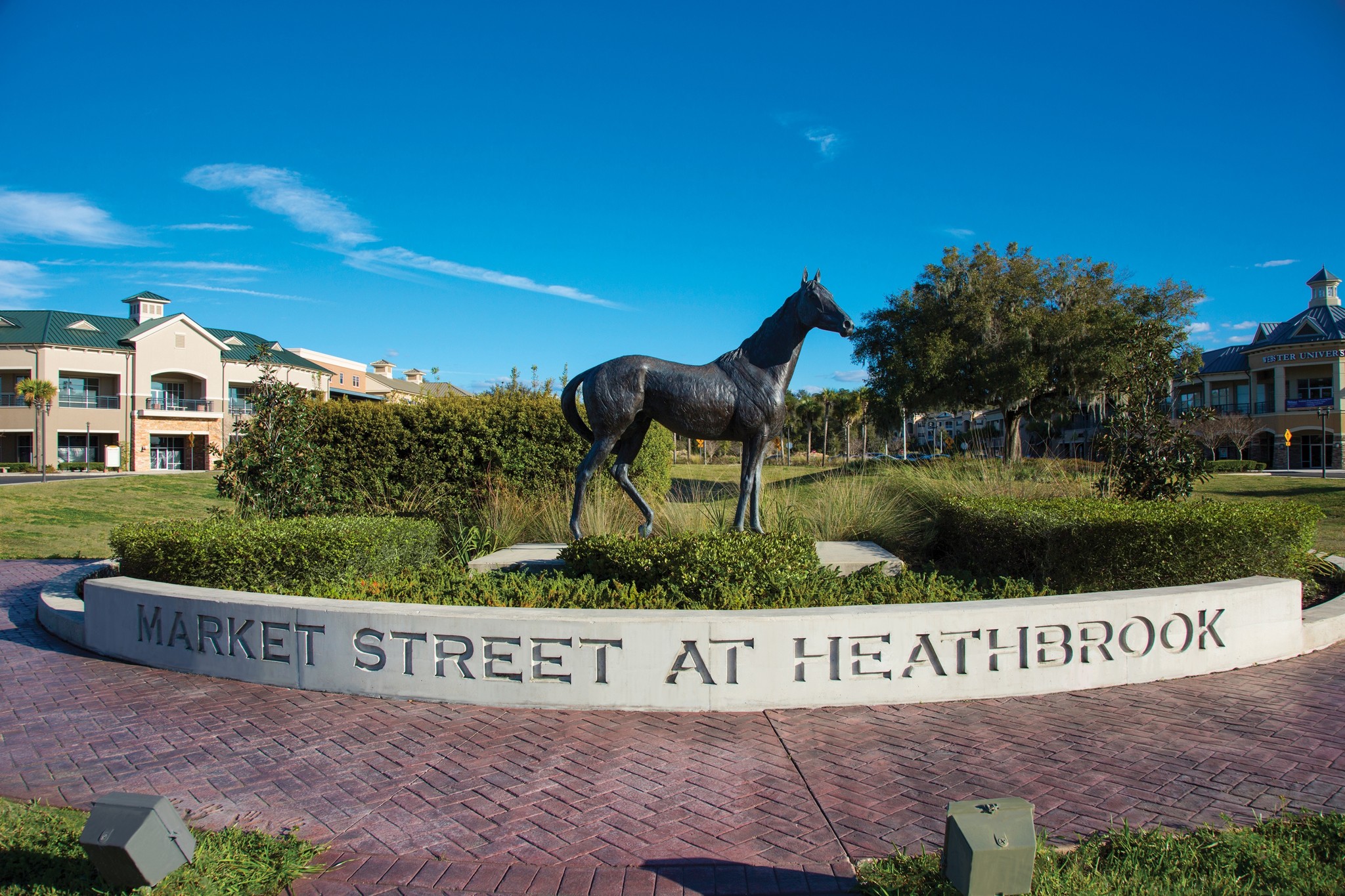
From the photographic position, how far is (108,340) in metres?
49.8

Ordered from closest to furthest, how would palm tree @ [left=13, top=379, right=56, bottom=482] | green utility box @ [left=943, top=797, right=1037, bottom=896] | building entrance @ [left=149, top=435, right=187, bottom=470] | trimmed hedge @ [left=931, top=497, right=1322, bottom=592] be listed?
green utility box @ [left=943, top=797, right=1037, bottom=896], trimmed hedge @ [left=931, top=497, right=1322, bottom=592], palm tree @ [left=13, top=379, right=56, bottom=482], building entrance @ [left=149, top=435, right=187, bottom=470]

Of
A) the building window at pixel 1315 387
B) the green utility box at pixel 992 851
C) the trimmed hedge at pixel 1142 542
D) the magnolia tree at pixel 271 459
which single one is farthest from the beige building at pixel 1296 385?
the green utility box at pixel 992 851

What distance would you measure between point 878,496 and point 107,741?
351 inches

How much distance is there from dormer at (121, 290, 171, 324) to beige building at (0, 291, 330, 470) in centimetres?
14

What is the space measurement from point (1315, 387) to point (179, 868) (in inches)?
2654

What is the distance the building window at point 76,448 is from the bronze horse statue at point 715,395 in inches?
2039

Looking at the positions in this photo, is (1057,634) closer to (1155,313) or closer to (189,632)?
(189,632)

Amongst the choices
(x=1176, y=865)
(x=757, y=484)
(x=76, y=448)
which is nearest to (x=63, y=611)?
(x=757, y=484)

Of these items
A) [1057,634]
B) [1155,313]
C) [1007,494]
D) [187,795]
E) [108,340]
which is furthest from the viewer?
[108,340]

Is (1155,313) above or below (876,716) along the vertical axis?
above

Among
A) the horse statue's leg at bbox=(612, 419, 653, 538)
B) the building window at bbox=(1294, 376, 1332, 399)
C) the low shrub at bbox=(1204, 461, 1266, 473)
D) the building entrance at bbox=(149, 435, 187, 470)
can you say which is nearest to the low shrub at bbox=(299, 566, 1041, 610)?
the horse statue's leg at bbox=(612, 419, 653, 538)

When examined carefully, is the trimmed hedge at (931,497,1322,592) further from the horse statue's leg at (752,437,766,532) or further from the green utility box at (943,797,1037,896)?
the green utility box at (943,797,1037,896)

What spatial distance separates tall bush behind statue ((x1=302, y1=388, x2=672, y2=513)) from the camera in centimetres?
1216

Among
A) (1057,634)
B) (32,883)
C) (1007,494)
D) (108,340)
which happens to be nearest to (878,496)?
(1007,494)
